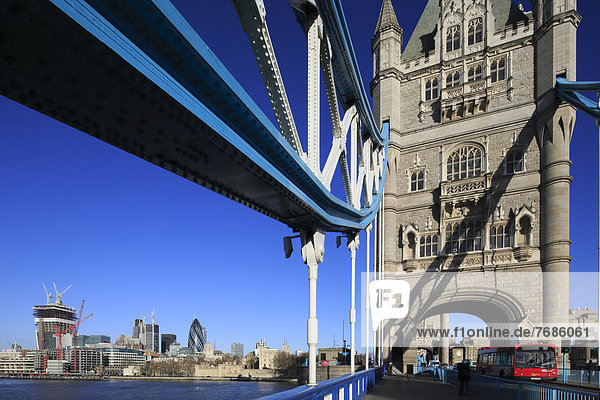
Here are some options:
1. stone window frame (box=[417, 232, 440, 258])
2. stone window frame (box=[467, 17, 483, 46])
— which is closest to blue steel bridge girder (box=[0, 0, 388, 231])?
stone window frame (box=[417, 232, 440, 258])

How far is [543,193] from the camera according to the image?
26875 mm

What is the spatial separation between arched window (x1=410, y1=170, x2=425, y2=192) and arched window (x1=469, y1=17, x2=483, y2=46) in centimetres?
881

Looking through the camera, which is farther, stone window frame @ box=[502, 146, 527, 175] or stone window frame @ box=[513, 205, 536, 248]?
stone window frame @ box=[502, 146, 527, 175]

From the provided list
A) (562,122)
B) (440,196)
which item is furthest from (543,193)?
(440,196)

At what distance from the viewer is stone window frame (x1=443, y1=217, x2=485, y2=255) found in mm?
29391

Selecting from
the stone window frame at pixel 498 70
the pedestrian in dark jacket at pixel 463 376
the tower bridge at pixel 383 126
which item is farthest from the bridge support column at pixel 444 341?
the pedestrian in dark jacket at pixel 463 376

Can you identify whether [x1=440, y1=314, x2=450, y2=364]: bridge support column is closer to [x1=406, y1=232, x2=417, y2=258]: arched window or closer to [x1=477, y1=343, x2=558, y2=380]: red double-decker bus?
[x1=406, y1=232, x2=417, y2=258]: arched window

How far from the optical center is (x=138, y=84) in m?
4.01

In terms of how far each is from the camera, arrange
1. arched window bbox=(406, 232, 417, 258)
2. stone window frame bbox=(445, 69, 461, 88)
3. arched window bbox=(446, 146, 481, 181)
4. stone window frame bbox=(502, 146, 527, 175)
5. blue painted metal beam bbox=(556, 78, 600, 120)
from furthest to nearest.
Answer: stone window frame bbox=(445, 69, 461, 88), arched window bbox=(406, 232, 417, 258), arched window bbox=(446, 146, 481, 181), stone window frame bbox=(502, 146, 527, 175), blue painted metal beam bbox=(556, 78, 600, 120)

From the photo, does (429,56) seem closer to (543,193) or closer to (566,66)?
(566,66)

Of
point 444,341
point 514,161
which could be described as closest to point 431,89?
point 514,161

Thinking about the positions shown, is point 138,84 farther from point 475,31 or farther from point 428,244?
point 475,31

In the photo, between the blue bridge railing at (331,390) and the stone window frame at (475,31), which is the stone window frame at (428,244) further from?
the blue bridge railing at (331,390)

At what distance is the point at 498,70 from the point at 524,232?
33.3 ft
